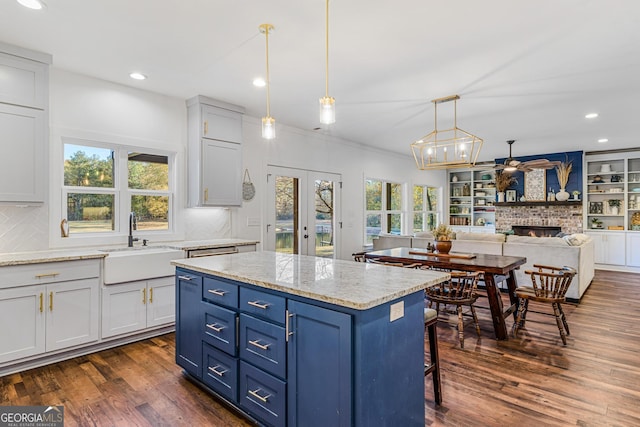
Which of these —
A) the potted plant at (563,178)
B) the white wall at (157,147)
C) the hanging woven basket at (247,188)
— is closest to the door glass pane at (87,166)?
the white wall at (157,147)

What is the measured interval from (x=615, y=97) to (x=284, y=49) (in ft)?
13.5

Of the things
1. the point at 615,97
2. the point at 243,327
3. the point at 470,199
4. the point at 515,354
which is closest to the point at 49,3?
the point at 243,327

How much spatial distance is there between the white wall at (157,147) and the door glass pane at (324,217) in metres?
0.31

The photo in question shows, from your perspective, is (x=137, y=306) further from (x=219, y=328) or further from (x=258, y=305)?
(x=258, y=305)

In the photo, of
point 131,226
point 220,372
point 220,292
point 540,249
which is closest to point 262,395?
point 220,372

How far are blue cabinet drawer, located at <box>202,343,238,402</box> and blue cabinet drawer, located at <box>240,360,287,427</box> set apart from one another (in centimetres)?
8

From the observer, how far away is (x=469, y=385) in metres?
2.64

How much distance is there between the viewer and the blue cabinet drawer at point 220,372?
223 cm

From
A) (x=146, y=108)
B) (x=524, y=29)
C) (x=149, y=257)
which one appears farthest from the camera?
(x=146, y=108)

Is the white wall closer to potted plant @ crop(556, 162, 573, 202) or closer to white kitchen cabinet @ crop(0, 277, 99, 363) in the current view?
white kitchen cabinet @ crop(0, 277, 99, 363)

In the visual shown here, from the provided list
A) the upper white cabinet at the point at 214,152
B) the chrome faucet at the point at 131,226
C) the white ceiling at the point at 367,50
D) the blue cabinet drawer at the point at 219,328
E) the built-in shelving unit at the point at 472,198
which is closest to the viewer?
the blue cabinet drawer at the point at 219,328

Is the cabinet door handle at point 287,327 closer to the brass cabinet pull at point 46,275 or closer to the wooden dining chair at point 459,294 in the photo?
the wooden dining chair at point 459,294

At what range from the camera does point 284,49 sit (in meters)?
3.11

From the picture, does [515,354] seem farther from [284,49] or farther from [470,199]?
[470,199]
